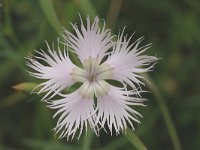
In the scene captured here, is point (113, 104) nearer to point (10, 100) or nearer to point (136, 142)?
point (136, 142)

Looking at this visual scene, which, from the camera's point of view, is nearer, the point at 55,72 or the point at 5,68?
the point at 55,72

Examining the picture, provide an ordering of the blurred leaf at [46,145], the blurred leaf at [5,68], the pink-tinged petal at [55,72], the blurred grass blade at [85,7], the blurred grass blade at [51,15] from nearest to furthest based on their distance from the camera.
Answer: the pink-tinged petal at [55,72], the blurred grass blade at [51,15], the blurred grass blade at [85,7], the blurred leaf at [46,145], the blurred leaf at [5,68]

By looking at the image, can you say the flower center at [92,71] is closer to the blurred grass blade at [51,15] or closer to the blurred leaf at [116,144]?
the blurred grass blade at [51,15]

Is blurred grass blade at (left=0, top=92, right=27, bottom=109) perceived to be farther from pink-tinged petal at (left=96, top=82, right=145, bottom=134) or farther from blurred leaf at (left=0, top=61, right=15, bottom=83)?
pink-tinged petal at (left=96, top=82, right=145, bottom=134)

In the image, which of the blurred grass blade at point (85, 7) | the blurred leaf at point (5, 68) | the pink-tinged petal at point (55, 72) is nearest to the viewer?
the pink-tinged petal at point (55, 72)

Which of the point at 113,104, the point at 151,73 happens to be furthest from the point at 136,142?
the point at 151,73

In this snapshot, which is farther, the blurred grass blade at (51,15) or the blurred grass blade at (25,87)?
the blurred grass blade at (51,15)

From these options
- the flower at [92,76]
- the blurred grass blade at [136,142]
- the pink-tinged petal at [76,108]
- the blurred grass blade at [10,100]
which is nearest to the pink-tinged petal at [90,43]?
the flower at [92,76]
